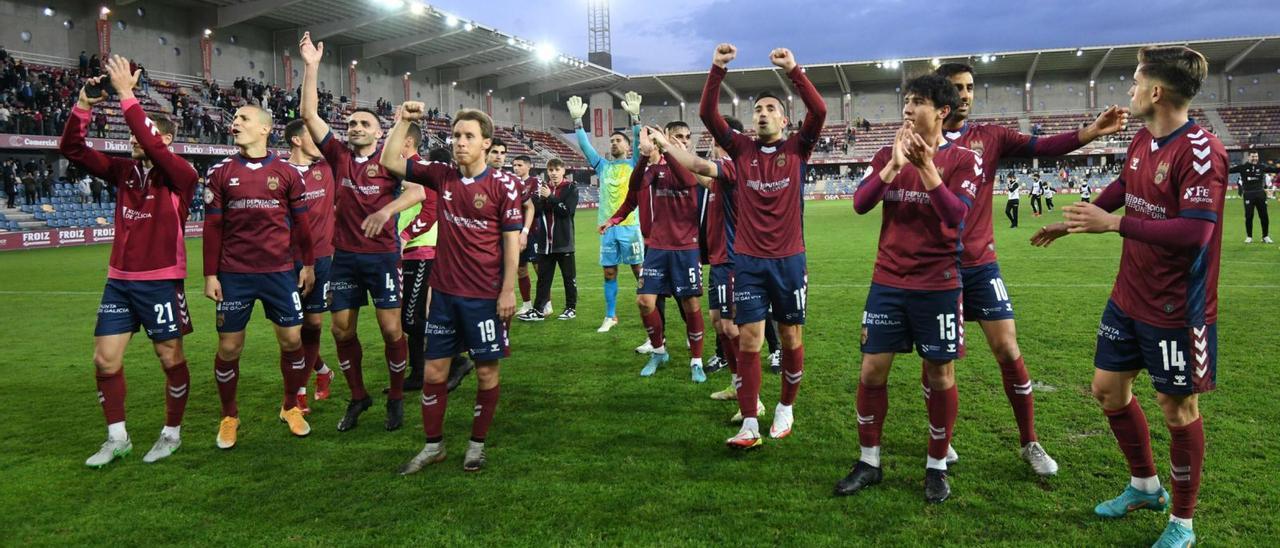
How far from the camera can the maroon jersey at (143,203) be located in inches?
181

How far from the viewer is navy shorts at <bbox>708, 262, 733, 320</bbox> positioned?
568cm

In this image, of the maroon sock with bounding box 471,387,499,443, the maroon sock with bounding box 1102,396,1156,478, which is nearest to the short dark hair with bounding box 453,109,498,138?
the maroon sock with bounding box 471,387,499,443

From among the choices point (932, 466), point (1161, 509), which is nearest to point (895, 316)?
point (932, 466)

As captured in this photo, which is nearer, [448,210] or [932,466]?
[932,466]

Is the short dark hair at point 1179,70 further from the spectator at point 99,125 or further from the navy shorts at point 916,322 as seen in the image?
the spectator at point 99,125

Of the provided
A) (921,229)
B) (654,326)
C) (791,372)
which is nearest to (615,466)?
(791,372)

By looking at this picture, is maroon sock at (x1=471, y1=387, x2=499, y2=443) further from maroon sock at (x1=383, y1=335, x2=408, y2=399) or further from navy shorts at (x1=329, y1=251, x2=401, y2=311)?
navy shorts at (x1=329, y1=251, x2=401, y2=311)

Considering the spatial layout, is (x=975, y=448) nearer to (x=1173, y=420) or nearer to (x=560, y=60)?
(x=1173, y=420)

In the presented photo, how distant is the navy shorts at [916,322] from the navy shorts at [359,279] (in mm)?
3455

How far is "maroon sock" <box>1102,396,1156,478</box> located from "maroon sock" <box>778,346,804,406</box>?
1817 millimetres

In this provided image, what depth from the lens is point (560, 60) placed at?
53.8 metres

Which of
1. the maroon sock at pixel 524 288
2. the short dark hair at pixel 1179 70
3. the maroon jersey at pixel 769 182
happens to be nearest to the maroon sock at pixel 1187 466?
the short dark hair at pixel 1179 70

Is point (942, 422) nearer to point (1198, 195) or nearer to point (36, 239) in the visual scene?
point (1198, 195)

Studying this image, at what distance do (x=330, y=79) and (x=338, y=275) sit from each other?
44.2 metres
